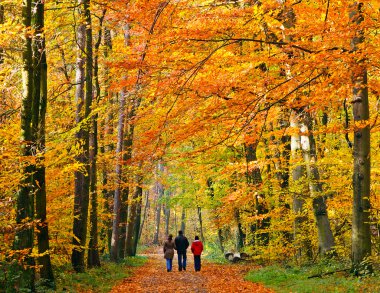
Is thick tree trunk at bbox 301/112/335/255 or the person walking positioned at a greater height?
thick tree trunk at bbox 301/112/335/255

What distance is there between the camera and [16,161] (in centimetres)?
819

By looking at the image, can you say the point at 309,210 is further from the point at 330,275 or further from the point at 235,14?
the point at 235,14

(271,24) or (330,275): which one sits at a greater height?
(271,24)

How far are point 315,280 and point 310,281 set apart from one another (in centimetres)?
14

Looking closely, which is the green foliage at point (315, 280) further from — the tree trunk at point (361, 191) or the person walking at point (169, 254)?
the person walking at point (169, 254)

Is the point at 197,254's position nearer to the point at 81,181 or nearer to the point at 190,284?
the point at 190,284

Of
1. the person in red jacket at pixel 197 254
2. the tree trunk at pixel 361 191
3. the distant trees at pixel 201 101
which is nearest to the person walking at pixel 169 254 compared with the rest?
the person in red jacket at pixel 197 254

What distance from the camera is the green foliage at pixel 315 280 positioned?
9414mm

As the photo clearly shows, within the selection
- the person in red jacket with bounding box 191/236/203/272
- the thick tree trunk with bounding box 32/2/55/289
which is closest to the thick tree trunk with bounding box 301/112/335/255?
the person in red jacket with bounding box 191/236/203/272

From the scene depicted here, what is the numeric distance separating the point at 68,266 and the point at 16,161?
7.58 meters

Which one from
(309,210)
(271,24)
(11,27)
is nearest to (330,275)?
(309,210)

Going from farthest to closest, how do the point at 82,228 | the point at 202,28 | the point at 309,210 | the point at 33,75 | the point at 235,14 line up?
the point at 309,210, the point at 82,228, the point at 235,14, the point at 202,28, the point at 33,75

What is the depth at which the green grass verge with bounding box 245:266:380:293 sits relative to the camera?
9.36 metres

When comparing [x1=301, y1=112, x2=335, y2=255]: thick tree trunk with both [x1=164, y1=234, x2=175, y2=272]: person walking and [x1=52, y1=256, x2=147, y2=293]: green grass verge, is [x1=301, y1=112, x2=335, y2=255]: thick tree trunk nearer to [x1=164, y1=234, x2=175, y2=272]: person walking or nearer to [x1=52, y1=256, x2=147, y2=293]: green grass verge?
[x1=52, y1=256, x2=147, y2=293]: green grass verge
